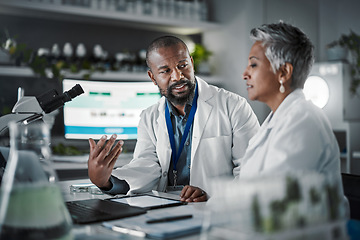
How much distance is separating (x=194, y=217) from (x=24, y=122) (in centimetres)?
66

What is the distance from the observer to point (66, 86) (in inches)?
111

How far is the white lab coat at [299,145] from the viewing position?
1.05 meters

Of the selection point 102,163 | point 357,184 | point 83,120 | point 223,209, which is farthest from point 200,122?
point 223,209

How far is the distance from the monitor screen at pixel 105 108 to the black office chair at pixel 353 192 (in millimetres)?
1849

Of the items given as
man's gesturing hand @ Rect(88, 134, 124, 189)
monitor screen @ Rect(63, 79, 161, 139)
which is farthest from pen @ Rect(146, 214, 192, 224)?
monitor screen @ Rect(63, 79, 161, 139)

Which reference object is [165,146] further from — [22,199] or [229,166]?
[22,199]

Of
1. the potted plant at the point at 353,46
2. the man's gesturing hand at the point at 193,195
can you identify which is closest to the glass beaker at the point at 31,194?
the man's gesturing hand at the point at 193,195

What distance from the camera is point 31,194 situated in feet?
2.51

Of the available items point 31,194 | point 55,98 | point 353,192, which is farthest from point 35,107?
point 353,192

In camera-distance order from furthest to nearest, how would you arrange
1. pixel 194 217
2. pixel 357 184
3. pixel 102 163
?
1. pixel 102 163
2. pixel 357 184
3. pixel 194 217

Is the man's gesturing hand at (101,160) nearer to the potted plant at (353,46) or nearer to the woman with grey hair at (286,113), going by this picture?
the woman with grey hair at (286,113)

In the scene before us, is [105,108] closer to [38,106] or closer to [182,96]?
[182,96]

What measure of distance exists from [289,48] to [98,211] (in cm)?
73

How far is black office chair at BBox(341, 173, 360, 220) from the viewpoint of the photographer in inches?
51.9
